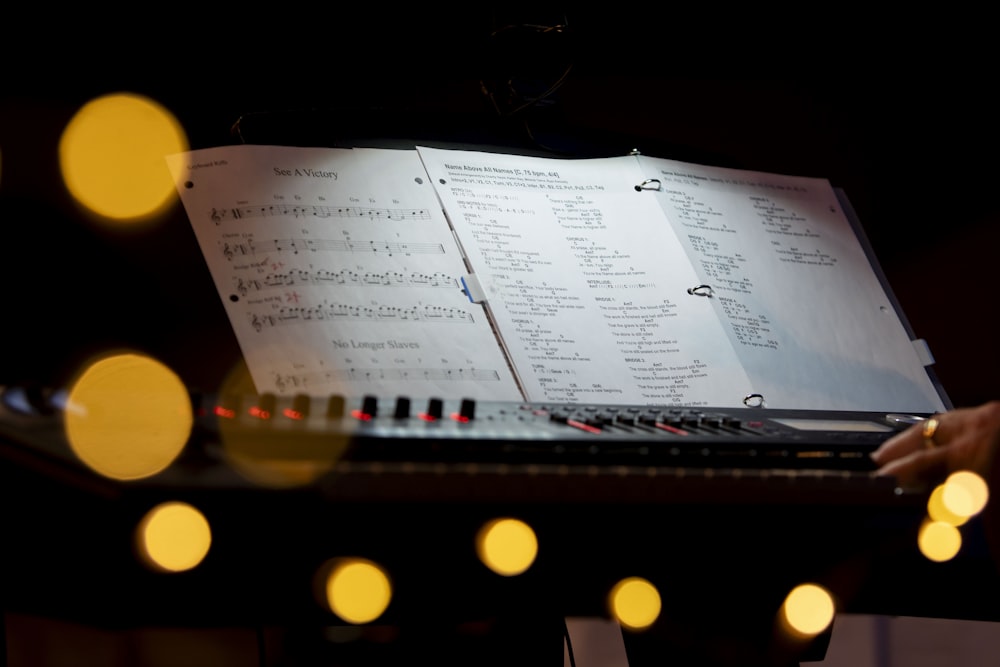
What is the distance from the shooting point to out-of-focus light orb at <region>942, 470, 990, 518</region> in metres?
0.97

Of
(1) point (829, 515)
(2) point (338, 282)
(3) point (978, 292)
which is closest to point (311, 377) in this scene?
(2) point (338, 282)

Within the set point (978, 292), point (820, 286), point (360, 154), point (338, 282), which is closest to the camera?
point (338, 282)

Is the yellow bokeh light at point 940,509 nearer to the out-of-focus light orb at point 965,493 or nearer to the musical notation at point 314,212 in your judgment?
the out-of-focus light orb at point 965,493

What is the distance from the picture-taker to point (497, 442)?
3.01 feet

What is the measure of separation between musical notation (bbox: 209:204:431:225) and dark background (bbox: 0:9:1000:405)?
292mm

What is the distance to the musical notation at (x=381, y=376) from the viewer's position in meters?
1.15

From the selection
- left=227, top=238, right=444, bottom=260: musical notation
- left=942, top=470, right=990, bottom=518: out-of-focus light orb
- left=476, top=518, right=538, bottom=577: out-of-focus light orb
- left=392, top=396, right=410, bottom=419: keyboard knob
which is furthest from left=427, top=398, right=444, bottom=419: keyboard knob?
left=942, top=470, right=990, bottom=518: out-of-focus light orb

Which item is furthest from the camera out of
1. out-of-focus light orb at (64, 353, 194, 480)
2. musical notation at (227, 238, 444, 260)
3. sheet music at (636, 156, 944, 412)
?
sheet music at (636, 156, 944, 412)

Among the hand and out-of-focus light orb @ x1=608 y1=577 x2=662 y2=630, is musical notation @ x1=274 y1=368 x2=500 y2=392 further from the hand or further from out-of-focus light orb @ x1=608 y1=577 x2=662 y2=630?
the hand

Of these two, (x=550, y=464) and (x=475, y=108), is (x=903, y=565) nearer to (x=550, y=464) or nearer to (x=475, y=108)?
(x=550, y=464)

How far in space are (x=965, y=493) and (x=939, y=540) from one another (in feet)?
0.31

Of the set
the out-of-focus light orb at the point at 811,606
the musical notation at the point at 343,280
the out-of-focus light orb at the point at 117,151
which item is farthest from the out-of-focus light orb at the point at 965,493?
the out-of-focus light orb at the point at 117,151

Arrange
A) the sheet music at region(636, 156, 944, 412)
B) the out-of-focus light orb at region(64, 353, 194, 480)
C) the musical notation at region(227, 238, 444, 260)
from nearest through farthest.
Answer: the out-of-focus light orb at region(64, 353, 194, 480) < the musical notation at region(227, 238, 444, 260) < the sheet music at region(636, 156, 944, 412)

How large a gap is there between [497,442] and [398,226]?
1.79ft
